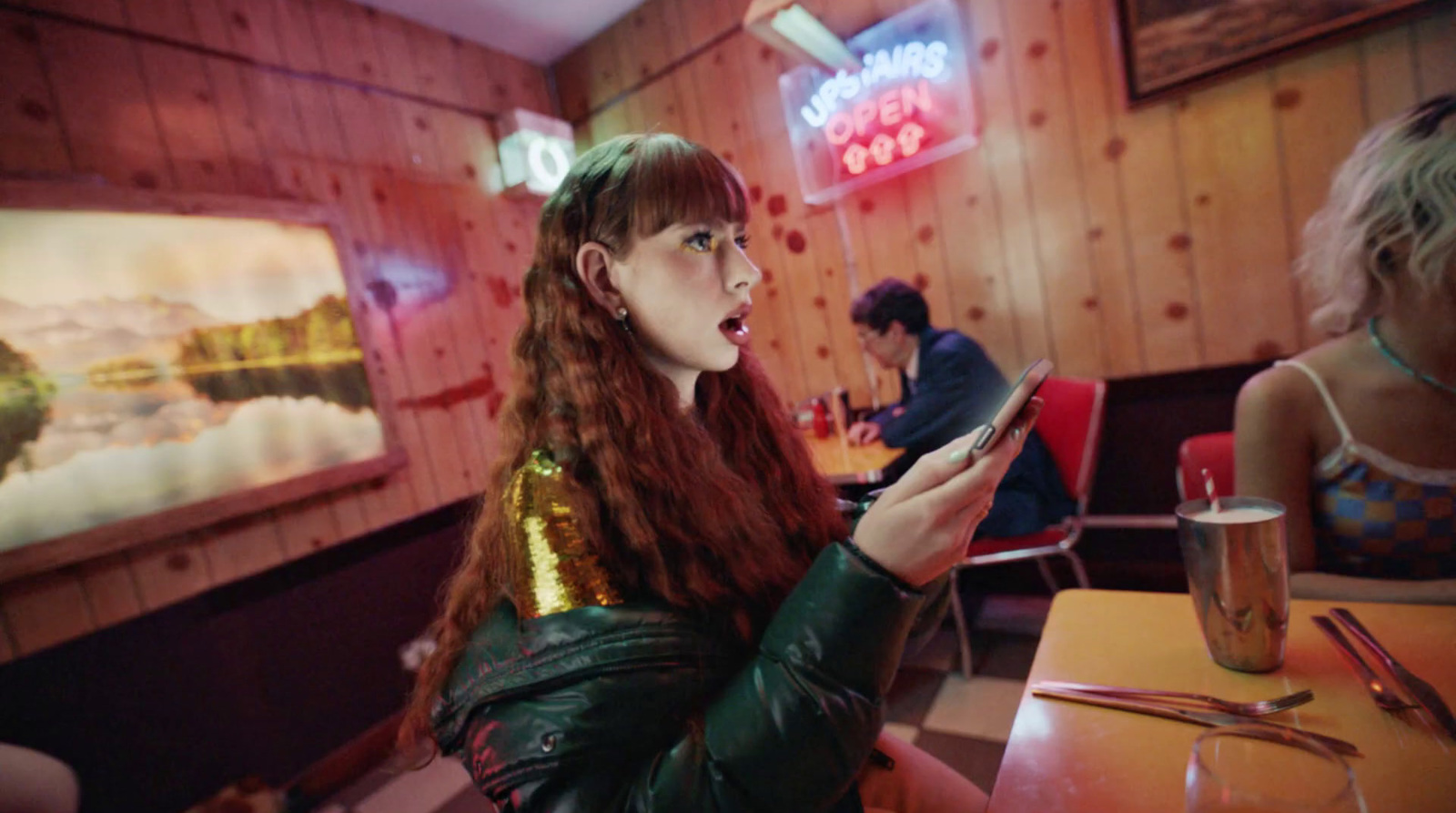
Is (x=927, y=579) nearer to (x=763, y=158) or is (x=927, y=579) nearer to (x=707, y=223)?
(x=707, y=223)

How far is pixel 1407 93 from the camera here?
188cm

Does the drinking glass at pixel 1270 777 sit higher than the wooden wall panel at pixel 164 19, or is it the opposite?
the wooden wall panel at pixel 164 19

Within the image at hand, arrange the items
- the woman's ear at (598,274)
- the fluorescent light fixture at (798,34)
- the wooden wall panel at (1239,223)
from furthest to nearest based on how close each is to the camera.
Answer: the fluorescent light fixture at (798,34) → the wooden wall panel at (1239,223) → the woman's ear at (598,274)

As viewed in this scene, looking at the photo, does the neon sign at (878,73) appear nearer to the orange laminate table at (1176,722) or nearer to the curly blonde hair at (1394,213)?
the curly blonde hair at (1394,213)

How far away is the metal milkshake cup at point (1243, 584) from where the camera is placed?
70cm

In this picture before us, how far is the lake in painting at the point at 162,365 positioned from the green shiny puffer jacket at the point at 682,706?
2.03 meters

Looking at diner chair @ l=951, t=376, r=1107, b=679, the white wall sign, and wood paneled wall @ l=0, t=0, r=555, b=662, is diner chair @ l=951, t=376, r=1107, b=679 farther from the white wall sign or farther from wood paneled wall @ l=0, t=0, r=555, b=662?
the white wall sign

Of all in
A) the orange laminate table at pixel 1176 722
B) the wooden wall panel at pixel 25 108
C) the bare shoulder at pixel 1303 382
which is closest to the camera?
the orange laminate table at pixel 1176 722

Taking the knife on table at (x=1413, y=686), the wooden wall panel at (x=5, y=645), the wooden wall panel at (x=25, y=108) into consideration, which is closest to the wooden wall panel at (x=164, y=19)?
the wooden wall panel at (x=25, y=108)

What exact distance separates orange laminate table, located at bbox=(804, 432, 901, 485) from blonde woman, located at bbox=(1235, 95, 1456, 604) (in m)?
0.97

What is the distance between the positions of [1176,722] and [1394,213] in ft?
3.12

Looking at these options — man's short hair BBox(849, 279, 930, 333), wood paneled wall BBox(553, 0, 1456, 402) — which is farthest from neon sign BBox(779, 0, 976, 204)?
man's short hair BBox(849, 279, 930, 333)

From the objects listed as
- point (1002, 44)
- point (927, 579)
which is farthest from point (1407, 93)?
point (927, 579)

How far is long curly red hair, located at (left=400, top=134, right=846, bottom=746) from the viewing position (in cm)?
75
